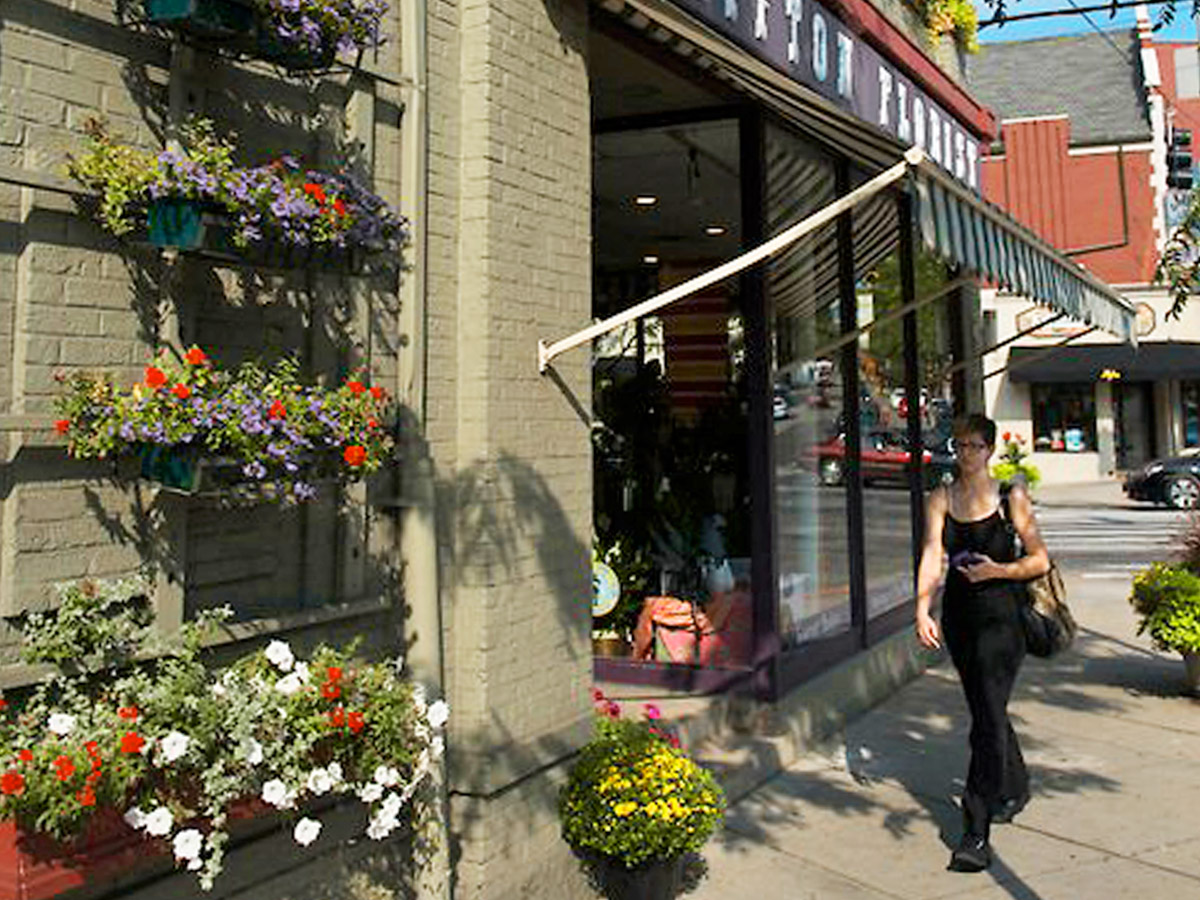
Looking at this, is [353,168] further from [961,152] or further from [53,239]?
[961,152]

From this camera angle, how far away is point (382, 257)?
3.64 m

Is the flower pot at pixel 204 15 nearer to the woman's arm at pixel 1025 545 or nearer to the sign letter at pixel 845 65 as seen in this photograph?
the woman's arm at pixel 1025 545

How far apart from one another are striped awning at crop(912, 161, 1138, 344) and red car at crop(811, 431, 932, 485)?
1915 mm

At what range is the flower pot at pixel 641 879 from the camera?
4.11m

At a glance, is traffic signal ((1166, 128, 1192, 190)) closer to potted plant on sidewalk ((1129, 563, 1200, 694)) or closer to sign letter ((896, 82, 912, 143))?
sign letter ((896, 82, 912, 143))

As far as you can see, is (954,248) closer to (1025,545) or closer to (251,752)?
(1025,545)

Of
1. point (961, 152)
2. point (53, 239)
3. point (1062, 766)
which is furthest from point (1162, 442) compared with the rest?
point (53, 239)

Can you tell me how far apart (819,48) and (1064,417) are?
29.1 metres

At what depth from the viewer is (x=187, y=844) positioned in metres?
2.55

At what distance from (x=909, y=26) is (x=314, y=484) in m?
7.88

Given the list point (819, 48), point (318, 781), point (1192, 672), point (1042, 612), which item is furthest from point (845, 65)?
point (318, 781)

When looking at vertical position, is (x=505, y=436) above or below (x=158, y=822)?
above

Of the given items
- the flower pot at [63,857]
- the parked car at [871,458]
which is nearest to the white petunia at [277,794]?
the flower pot at [63,857]

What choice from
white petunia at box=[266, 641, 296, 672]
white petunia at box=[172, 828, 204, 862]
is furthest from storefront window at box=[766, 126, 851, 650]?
white petunia at box=[172, 828, 204, 862]
